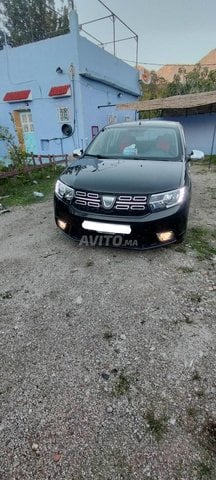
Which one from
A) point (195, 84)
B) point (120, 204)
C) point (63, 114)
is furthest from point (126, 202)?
point (195, 84)

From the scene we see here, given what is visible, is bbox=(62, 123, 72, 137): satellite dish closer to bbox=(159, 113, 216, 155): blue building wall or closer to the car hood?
bbox=(159, 113, 216, 155): blue building wall

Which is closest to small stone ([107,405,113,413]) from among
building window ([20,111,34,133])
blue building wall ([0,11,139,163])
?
blue building wall ([0,11,139,163])

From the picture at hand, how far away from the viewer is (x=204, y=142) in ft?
41.1

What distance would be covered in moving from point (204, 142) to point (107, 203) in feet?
38.1

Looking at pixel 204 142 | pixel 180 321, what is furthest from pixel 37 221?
pixel 204 142

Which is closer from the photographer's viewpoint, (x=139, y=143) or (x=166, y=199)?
(x=166, y=199)

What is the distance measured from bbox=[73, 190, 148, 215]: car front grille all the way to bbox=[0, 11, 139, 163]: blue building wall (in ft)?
28.9

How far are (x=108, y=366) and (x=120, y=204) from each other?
1517mm

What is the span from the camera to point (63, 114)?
35.4 ft

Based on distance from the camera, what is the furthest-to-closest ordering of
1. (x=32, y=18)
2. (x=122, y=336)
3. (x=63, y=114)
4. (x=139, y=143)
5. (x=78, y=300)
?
(x=32, y=18) → (x=63, y=114) → (x=139, y=143) → (x=78, y=300) → (x=122, y=336)

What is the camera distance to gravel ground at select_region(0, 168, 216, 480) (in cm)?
130

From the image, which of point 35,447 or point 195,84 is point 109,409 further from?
point 195,84

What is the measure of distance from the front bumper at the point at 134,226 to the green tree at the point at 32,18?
74.0ft

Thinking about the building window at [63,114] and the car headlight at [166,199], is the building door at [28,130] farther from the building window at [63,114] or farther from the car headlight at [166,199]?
the car headlight at [166,199]
